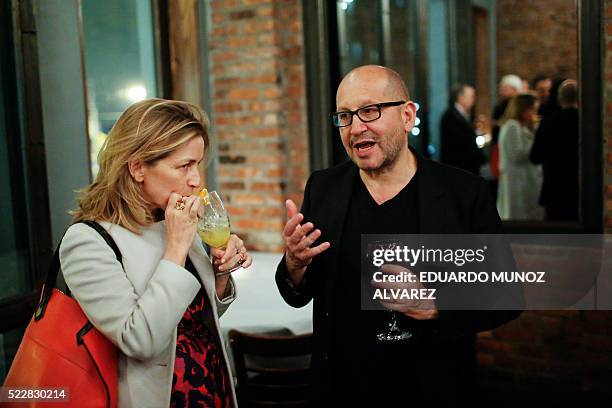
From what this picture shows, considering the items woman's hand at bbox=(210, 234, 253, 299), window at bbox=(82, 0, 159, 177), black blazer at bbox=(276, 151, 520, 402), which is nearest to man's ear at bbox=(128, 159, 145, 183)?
woman's hand at bbox=(210, 234, 253, 299)

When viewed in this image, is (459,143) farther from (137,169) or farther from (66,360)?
(66,360)

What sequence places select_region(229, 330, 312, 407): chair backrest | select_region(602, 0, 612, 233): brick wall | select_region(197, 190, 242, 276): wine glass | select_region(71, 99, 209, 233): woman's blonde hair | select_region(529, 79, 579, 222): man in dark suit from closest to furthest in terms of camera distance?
select_region(71, 99, 209, 233): woman's blonde hair < select_region(197, 190, 242, 276): wine glass < select_region(229, 330, 312, 407): chair backrest < select_region(602, 0, 612, 233): brick wall < select_region(529, 79, 579, 222): man in dark suit

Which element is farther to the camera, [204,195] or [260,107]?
[260,107]

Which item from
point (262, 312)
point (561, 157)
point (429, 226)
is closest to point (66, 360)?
point (429, 226)

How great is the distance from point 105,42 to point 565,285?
2.54m

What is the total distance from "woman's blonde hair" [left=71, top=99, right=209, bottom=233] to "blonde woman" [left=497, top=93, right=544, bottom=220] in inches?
128

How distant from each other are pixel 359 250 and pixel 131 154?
0.65 meters

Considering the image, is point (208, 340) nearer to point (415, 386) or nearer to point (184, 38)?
point (415, 386)

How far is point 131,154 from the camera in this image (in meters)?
1.37

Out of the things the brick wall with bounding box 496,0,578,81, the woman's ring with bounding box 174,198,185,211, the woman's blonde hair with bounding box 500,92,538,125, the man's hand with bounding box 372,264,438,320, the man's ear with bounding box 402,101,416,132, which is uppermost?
the brick wall with bounding box 496,0,578,81

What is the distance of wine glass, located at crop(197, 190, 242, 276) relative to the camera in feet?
4.90

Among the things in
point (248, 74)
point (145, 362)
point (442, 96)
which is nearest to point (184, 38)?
point (248, 74)

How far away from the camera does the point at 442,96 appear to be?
8062 millimetres

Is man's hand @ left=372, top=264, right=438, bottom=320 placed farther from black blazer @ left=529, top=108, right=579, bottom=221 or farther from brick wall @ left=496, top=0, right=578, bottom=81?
brick wall @ left=496, top=0, right=578, bottom=81
